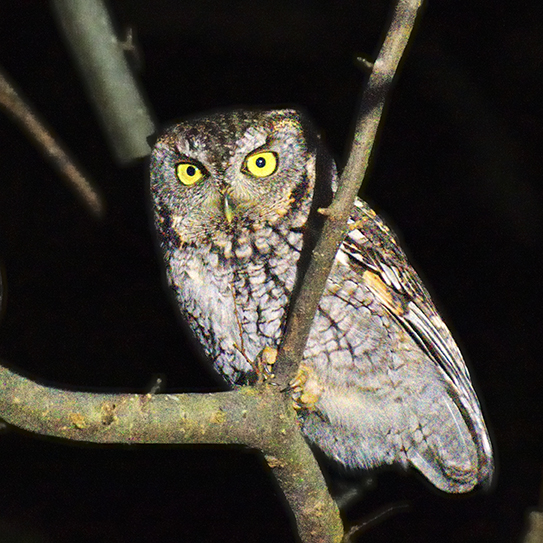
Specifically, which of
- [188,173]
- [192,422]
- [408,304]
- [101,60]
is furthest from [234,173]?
[192,422]

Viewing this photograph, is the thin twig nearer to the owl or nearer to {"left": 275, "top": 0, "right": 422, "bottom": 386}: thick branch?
the owl

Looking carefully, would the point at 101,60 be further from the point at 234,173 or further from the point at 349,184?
the point at 349,184

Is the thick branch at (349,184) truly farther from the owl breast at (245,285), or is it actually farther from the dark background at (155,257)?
the dark background at (155,257)

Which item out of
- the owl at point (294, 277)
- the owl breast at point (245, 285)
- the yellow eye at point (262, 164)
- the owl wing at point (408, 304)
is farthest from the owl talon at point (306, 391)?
the yellow eye at point (262, 164)

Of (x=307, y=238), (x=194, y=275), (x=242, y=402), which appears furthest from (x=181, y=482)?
(x=242, y=402)

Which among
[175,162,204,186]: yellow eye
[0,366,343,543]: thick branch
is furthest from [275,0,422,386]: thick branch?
[175,162,204,186]: yellow eye

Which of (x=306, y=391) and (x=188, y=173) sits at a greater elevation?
(x=188, y=173)

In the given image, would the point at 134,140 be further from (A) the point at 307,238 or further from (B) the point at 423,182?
(B) the point at 423,182
